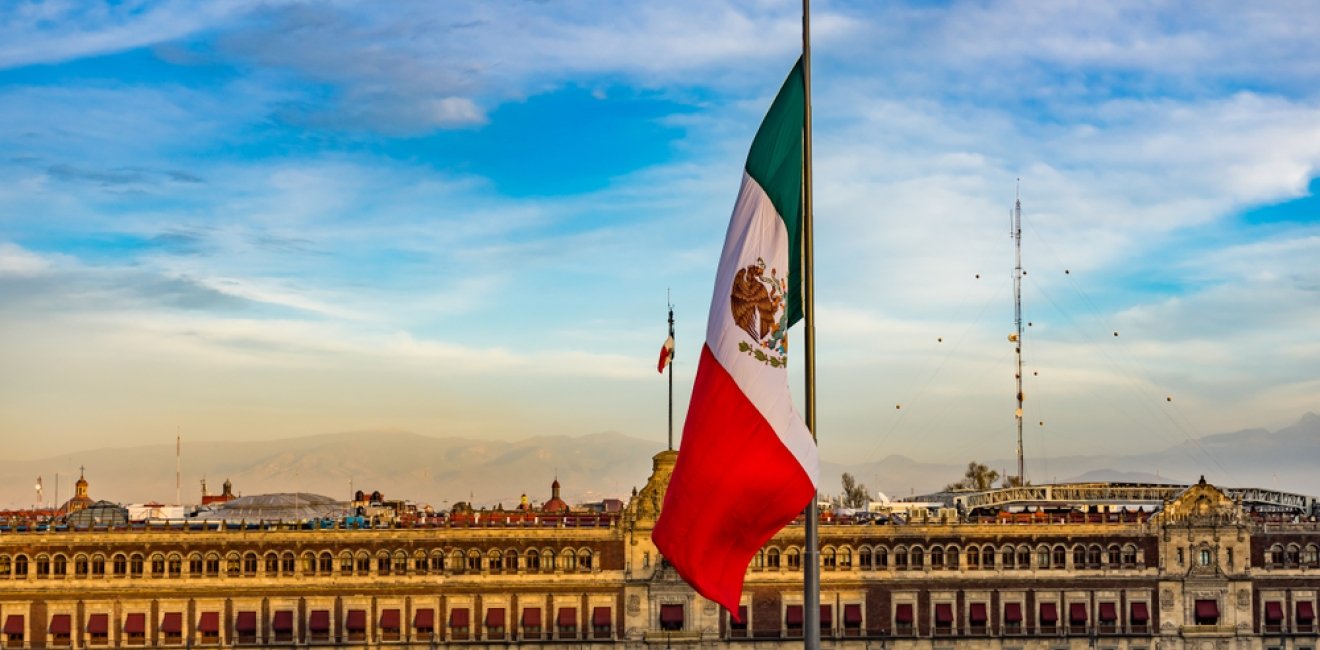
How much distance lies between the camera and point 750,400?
2650cm

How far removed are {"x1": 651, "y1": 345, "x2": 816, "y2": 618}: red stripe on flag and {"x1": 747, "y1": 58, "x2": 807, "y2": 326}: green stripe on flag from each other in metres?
1.87

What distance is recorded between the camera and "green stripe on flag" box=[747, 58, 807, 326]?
Result: 89.5 ft

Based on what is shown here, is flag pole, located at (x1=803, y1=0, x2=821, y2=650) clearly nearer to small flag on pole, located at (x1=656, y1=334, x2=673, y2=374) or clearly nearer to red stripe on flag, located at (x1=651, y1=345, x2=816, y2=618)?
red stripe on flag, located at (x1=651, y1=345, x2=816, y2=618)

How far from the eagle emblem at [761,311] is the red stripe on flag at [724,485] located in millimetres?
688

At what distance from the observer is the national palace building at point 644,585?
10569 cm

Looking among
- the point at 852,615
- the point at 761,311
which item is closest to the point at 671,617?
the point at 852,615

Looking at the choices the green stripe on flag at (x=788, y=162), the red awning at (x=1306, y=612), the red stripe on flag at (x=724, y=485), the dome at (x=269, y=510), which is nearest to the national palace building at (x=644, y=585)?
the red awning at (x=1306, y=612)

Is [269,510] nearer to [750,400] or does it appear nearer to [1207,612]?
[1207,612]

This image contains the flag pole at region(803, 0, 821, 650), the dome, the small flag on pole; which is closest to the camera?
the flag pole at region(803, 0, 821, 650)

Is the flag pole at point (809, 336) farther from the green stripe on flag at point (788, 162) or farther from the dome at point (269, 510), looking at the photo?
the dome at point (269, 510)

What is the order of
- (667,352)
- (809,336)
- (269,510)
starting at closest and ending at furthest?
1. (809,336)
2. (667,352)
3. (269,510)

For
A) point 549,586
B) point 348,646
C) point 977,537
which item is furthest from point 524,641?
point 977,537

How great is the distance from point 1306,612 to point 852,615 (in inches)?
1148

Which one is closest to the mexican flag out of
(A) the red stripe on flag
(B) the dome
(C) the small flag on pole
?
(A) the red stripe on flag
